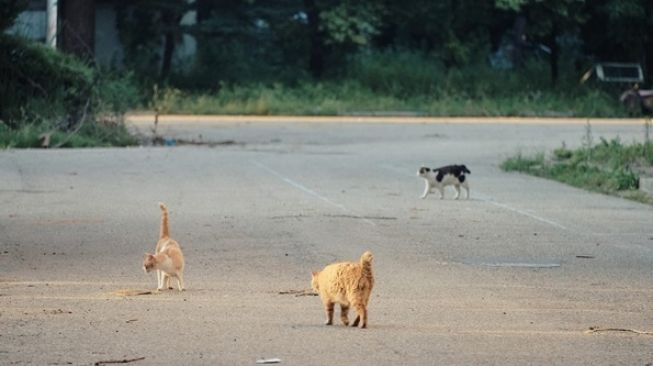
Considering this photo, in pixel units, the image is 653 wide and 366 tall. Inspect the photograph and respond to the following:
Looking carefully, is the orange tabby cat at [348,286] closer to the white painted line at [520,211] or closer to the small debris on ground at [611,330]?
the small debris on ground at [611,330]

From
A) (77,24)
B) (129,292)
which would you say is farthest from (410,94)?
(129,292)

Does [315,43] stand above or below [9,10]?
above

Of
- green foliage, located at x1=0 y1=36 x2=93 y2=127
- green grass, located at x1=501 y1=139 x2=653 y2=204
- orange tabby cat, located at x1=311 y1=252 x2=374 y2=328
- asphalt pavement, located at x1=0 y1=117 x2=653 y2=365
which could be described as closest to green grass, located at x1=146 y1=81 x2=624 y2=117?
green foliage, located at x1=0 y1=36 x2=93 y2=127

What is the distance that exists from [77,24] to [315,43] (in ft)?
44.2

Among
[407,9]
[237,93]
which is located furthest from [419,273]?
[407,9]

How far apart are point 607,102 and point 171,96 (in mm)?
14447

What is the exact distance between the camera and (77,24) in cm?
4812

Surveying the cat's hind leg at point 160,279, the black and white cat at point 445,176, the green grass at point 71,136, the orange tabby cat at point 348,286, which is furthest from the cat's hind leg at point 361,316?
the green grass at point 71,136

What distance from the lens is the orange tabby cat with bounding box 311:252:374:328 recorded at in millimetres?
10250

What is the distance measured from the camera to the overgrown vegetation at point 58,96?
36.8 meters

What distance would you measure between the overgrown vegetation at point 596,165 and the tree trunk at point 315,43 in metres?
26.7

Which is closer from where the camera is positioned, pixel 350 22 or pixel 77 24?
pixel 77 24

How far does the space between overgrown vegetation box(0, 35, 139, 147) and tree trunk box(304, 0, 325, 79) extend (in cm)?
1998

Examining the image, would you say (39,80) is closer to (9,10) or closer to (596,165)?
(9,10)
